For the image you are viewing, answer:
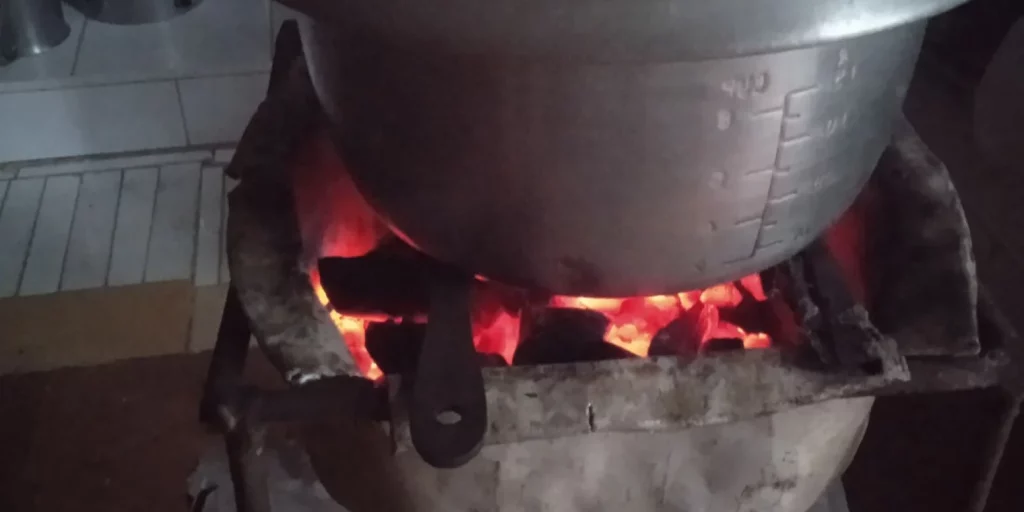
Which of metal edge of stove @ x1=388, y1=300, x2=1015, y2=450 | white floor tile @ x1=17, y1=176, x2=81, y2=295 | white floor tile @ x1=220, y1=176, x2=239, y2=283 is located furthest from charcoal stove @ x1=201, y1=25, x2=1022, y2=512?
white floor tile @ x1=17, y1=176, x2=81, y2=295

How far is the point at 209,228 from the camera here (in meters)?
1.30

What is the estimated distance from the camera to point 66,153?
1376mm

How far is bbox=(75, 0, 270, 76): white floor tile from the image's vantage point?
1.29m

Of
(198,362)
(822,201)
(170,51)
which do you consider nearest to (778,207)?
(822,201)

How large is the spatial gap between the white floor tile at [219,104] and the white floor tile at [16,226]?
0.22 m

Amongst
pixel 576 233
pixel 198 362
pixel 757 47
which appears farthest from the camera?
pixel 198 362

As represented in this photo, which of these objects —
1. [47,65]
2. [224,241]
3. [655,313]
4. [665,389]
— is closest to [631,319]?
[655,313]

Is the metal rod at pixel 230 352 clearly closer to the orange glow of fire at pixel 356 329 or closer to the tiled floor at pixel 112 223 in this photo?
the orange glow of fire at pixel 356 329

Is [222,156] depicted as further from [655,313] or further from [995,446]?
[995,446]

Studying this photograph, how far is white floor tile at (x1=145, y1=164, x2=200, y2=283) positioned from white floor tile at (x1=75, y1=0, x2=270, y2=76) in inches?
6.1

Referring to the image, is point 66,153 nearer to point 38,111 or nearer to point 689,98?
point 38,111

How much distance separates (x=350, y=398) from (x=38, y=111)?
3.37ft

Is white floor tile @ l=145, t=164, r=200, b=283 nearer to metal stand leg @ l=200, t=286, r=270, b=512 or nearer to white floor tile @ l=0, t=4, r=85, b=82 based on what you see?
white floor tile @ l=0, t=4, r=85, b=82

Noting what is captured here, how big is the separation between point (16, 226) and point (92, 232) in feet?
0.34
